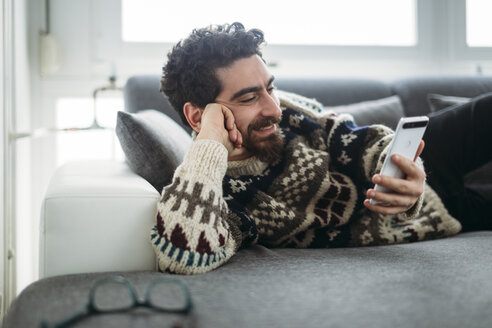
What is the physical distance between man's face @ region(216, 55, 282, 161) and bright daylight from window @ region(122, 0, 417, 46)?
1.09 m

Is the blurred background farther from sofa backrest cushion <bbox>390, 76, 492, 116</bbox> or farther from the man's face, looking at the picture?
the man's face

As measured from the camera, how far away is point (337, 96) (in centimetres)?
183

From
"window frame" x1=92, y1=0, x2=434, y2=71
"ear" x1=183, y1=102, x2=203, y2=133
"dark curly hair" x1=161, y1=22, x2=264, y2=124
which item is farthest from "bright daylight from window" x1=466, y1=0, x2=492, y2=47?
"ear" x1=183, y1=102, x2=203, y2=133

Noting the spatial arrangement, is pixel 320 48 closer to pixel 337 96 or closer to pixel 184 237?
pixel 337 96

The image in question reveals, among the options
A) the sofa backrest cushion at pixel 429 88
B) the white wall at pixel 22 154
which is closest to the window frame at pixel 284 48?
the white wall at pixel 22 154

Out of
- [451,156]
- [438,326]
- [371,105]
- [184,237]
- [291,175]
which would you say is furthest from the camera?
[371,105]

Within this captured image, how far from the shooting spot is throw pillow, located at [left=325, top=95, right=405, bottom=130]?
1655 mm

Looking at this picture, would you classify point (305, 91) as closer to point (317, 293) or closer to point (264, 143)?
point (264, 143)

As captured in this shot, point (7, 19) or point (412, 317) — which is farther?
point (7, 19)

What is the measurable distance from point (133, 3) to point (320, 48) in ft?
2.89

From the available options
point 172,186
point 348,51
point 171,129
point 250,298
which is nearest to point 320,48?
point 348,51

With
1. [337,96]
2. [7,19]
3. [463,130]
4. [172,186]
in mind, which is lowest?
[172,186]

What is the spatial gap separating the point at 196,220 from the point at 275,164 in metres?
0.35

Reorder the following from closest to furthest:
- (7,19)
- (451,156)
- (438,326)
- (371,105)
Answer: (438,326) → (451,156) → (7,19) → (371,105)
